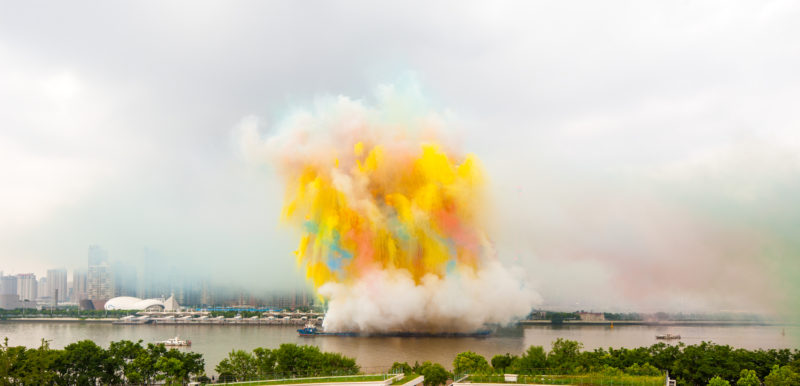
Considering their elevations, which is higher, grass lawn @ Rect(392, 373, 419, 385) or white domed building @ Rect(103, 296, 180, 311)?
grass lawn @ Rect(392, 373, 419, 385)

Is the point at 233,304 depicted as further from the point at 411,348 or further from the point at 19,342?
the point at 411,348

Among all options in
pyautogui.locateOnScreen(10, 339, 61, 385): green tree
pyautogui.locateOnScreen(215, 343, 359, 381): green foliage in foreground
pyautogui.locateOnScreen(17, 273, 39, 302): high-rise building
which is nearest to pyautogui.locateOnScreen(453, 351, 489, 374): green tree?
pyautogui.locateOnScreen(215, 343, 359, 381): green foliage in foreground

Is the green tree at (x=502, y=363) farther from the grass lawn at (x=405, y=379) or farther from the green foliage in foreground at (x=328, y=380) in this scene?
the green foliage in foreground at (x=328, y=380)

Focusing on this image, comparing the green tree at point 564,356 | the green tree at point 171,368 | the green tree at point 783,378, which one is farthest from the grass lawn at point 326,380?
the green tree at point 783,378

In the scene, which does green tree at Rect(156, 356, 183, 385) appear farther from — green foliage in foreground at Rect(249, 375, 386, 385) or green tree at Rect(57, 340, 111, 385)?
green foliage in foreground at Rect(249, 375, 386, 385)

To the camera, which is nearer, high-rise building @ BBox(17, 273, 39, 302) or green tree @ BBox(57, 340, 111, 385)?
green tree @ BBox(57, 340, 111, 385)

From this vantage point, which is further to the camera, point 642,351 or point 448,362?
point 448,362

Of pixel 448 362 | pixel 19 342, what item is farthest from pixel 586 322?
pixel 19 342
